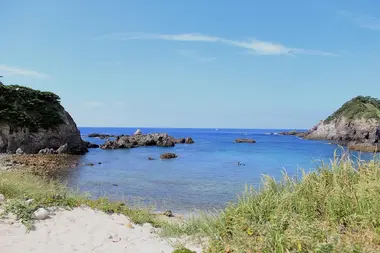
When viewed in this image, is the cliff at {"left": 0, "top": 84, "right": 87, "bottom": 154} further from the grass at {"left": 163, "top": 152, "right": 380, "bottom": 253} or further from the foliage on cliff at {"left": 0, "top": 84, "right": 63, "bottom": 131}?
the grass at {"left": 163, "top": 152, "right": 380, "bottom": 253}

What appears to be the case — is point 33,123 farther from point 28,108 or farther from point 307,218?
point 307,218

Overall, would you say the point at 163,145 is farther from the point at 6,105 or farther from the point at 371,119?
the point at 371,119

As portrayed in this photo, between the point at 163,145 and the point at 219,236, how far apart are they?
64.7m

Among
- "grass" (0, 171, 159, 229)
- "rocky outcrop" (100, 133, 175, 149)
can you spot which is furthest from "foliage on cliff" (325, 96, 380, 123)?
"grass" (0, 171, 159, 229)

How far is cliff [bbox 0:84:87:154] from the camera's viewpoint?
45.0 m

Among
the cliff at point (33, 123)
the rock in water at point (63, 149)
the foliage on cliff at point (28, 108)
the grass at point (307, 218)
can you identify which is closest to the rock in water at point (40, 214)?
the grass at point (307, 218)

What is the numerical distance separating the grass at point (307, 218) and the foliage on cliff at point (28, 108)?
44.7 metres

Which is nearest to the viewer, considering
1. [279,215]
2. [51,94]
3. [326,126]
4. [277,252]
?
[277,252]

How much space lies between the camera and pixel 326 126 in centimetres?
10912

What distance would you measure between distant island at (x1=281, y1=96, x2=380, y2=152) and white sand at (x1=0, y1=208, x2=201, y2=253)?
72216 mm

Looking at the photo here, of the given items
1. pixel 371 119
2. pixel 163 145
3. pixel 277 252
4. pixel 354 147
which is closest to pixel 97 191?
pixel 277 252

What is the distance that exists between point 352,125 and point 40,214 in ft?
316

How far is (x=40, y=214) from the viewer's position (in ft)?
26.3

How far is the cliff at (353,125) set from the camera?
8200cm
